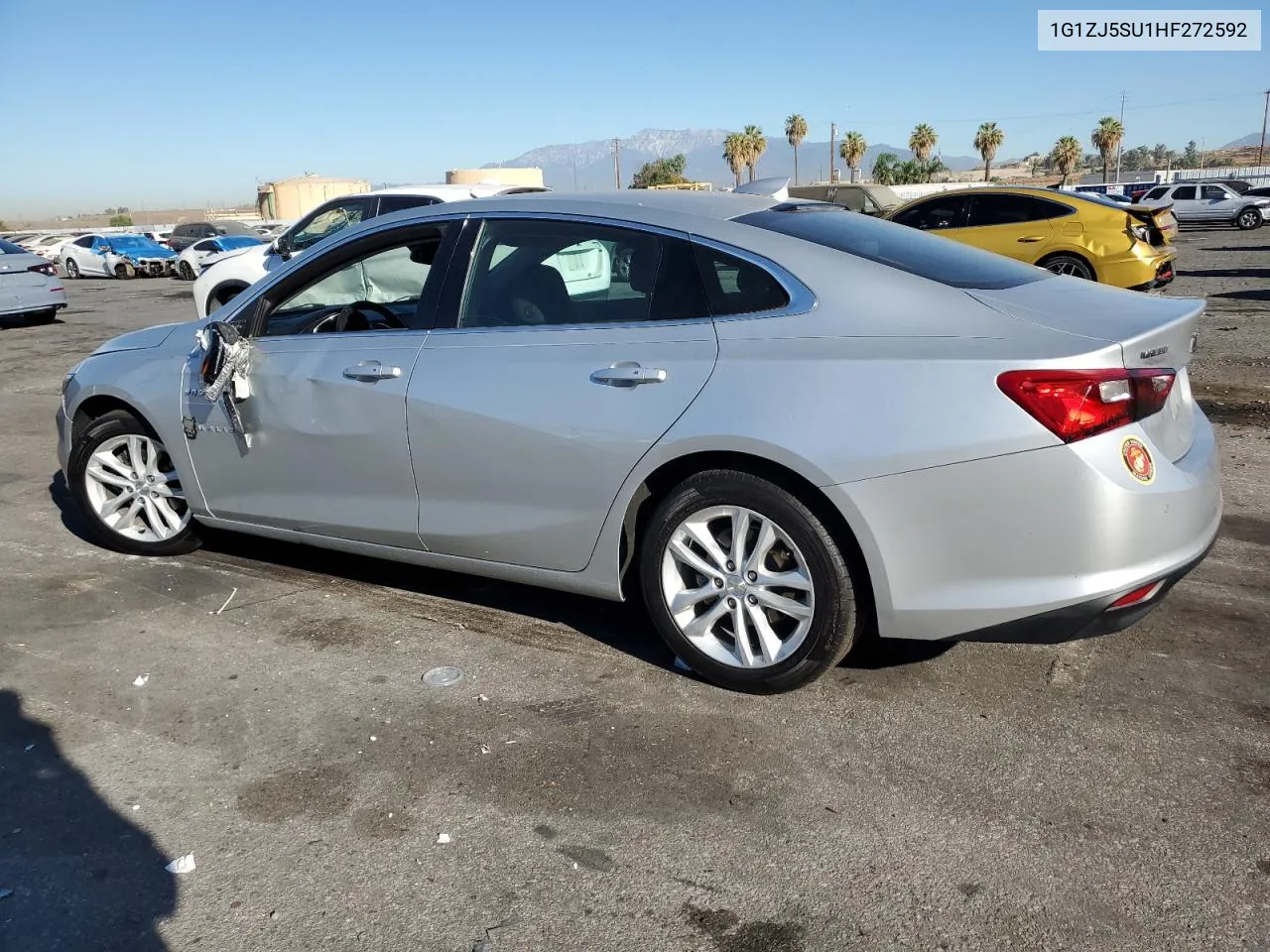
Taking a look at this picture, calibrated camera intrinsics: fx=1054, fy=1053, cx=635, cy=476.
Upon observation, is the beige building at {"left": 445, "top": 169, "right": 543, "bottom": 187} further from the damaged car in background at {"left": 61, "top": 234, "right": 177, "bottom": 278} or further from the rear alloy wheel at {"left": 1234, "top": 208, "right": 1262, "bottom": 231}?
the rear alloy wheel at {"left": 1234, "top": 208, "right": 1262, "bottom": 231}

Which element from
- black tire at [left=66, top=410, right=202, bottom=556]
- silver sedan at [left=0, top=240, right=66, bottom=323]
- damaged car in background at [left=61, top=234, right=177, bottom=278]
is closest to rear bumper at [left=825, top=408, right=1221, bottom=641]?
black tire at [left=66, top=410, right=202, bottom=556]

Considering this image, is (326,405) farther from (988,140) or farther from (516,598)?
(988,140)

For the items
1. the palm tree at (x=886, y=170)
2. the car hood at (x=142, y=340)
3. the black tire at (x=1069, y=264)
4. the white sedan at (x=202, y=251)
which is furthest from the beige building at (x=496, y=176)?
the palm tree at (x=886, y=170)

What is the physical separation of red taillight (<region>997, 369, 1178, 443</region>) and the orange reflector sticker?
67 mm

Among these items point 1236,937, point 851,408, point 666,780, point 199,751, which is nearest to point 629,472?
point 851,408

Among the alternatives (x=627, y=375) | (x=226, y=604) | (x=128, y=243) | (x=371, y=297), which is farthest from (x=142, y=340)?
(x=128, y=243)

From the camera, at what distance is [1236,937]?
235 centimetres

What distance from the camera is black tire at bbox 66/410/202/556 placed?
496 cm

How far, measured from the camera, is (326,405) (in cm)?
418

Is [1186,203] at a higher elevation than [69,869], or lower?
higher

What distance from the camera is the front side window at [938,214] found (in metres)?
13.5

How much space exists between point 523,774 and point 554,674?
673mm

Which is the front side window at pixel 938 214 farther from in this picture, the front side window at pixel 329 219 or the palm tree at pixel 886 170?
the palm tree at pixel 886 170

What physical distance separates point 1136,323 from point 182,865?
3127mm
